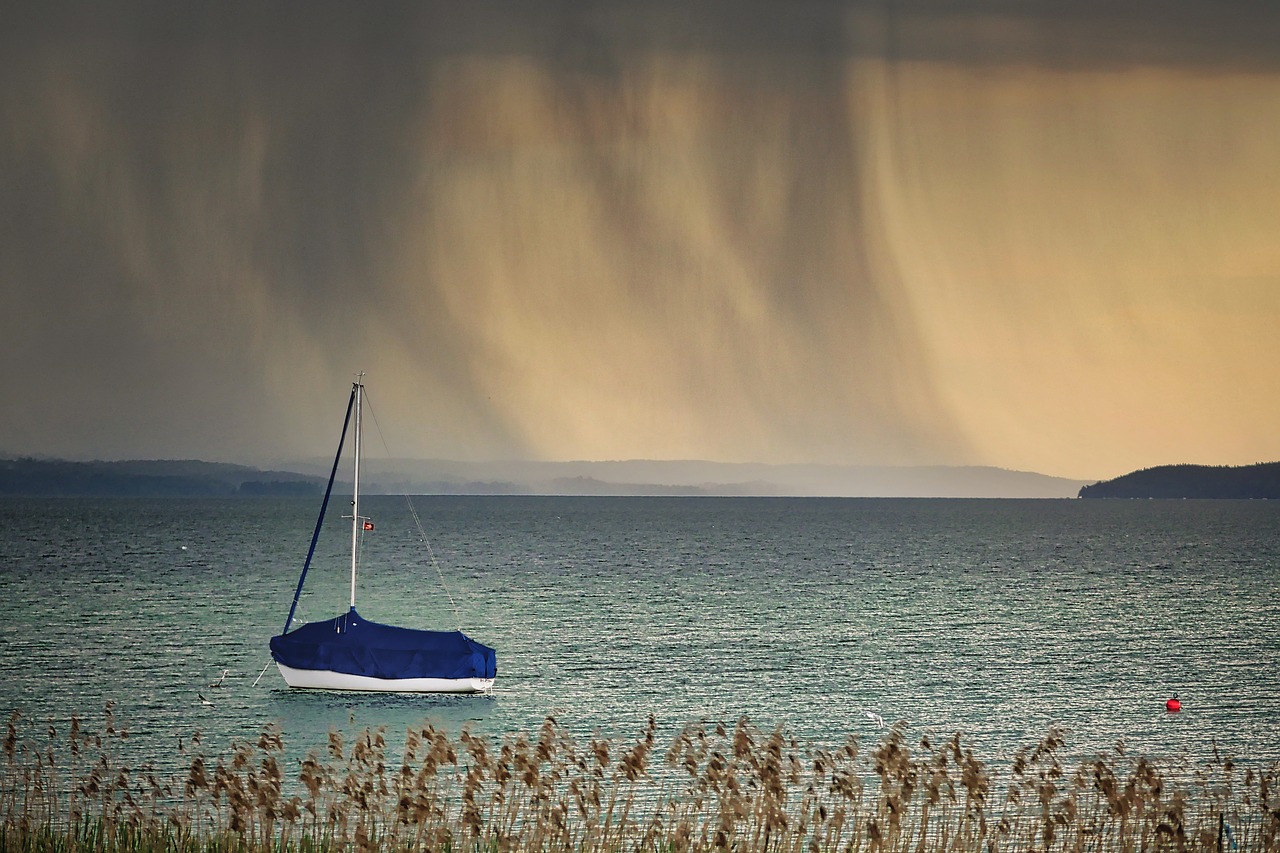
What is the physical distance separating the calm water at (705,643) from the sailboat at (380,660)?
86cm

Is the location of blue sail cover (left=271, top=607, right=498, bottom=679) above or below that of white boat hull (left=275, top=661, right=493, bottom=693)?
above

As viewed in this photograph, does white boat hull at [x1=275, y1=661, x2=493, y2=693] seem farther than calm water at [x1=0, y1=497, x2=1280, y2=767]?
Yes

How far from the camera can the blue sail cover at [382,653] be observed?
44.6 metres

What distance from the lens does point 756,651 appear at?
60.6 m

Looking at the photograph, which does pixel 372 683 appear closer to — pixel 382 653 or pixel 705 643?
→ pixel 382 653

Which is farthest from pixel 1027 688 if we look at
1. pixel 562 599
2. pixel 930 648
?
pixel 562 599

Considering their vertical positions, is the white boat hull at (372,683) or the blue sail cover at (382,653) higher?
the blue sail cover at (382,653)

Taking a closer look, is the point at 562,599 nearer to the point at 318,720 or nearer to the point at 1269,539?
the point at 318,720

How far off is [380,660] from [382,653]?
0.26 meters

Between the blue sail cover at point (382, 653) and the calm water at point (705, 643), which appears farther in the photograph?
the blue sail cover at point (382, 653)

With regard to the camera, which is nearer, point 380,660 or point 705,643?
point 380,660

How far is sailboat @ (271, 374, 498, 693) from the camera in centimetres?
4456

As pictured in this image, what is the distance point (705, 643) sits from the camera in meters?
63.2

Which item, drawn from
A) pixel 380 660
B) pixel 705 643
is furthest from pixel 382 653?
pixel 705 643
